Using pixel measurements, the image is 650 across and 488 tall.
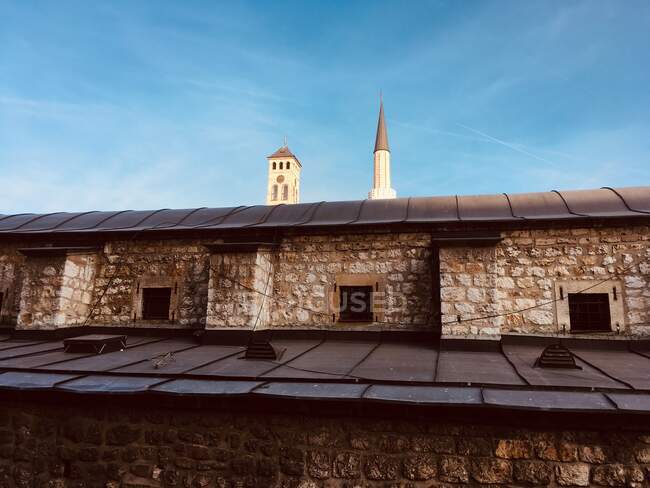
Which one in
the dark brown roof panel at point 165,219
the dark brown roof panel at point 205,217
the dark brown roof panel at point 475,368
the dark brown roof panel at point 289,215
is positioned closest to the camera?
the dark brown roof panel at point 475,368

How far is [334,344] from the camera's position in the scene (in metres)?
7.25

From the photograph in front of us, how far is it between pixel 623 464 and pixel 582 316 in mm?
3213

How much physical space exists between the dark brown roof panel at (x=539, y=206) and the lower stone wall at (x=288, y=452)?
4.03 meters

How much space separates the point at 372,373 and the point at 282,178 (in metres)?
44.4

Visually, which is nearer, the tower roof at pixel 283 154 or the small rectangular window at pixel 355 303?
the small rectangular window at pixel 355 303

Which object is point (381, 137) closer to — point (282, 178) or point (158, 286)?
point (282, 178)

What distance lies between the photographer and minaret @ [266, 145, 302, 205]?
47.5 meters

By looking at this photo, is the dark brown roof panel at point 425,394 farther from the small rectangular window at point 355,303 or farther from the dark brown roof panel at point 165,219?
the dark brown roof panel at point 165,219

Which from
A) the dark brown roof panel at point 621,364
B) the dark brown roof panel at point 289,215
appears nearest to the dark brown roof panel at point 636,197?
the dark brown roof panel at point 621,364

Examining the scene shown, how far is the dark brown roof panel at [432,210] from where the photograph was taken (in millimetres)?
7715

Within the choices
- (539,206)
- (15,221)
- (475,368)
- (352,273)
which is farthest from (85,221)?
(539,206)

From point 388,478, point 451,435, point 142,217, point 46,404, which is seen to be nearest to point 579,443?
point 451,435

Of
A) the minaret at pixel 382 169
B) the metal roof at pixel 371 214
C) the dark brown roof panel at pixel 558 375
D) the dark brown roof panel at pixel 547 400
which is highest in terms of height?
the minaret at pixel 382 169

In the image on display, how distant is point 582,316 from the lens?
22.3ft
